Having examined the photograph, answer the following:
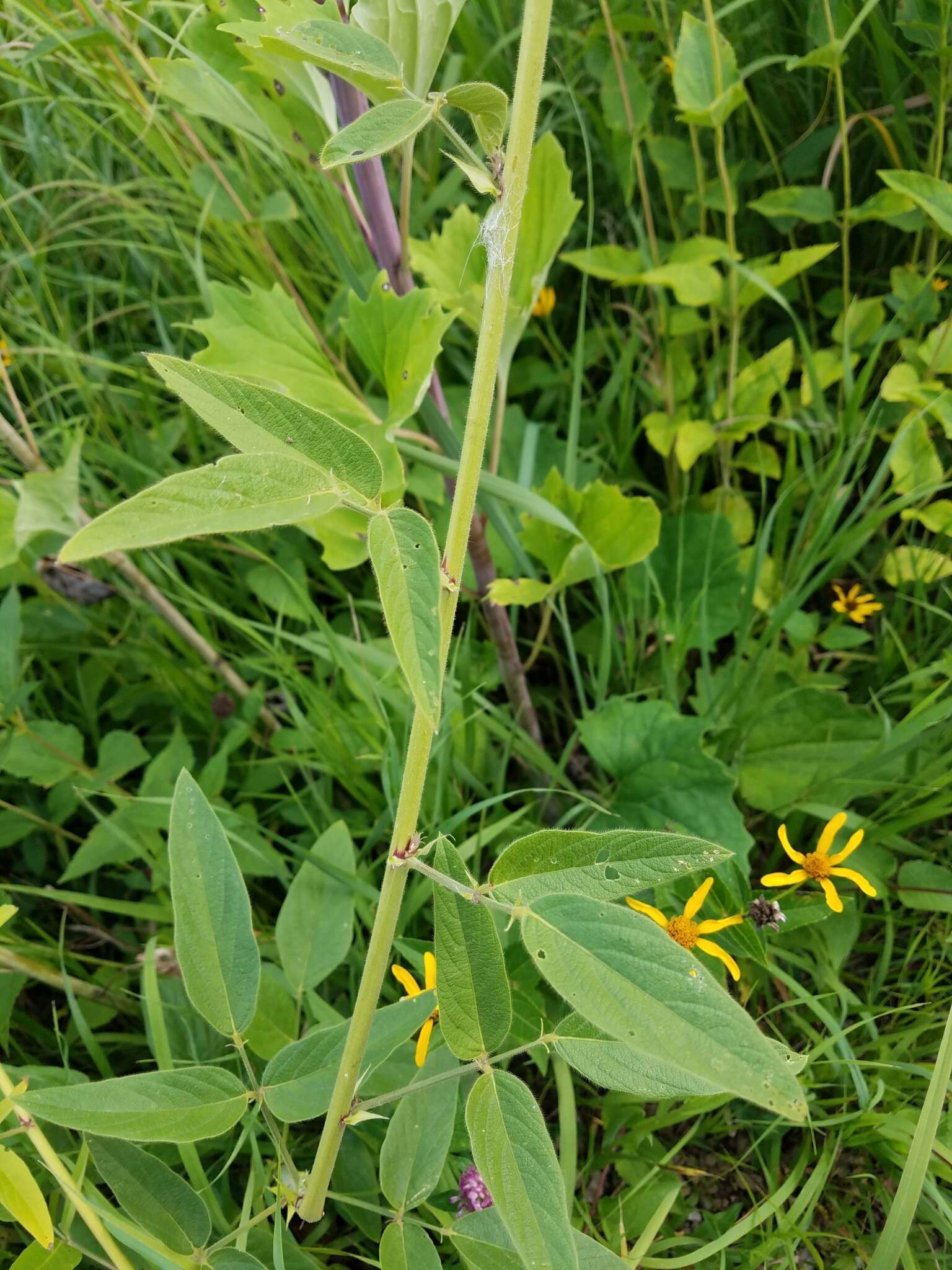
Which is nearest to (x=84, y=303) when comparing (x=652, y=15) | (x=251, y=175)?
(x=251, y=175)

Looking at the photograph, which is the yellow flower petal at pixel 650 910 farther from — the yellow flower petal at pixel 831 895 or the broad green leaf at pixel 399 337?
the broad green leaf at pixel 399 337

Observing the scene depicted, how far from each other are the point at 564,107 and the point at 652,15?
1.20 ft

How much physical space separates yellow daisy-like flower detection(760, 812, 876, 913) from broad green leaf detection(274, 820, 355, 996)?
441mm

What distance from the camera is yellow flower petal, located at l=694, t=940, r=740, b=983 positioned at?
2.75 ft

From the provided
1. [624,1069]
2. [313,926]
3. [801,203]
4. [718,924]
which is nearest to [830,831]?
[718,924]

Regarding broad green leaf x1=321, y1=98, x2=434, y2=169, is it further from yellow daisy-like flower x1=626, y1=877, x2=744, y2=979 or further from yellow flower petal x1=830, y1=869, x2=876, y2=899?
yellow flower petal x1=830, y1=869, x2=876, y2=899

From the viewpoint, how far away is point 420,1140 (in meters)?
0.75

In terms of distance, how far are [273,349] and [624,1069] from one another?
0.87m

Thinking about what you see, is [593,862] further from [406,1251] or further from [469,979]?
[406,1251]

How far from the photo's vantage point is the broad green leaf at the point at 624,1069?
1.86ft

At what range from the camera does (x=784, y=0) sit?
1447 mm

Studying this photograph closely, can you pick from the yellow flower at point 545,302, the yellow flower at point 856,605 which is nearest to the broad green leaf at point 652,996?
the yellow flower at point 856,605

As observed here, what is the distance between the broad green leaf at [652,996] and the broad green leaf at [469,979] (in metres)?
0.11

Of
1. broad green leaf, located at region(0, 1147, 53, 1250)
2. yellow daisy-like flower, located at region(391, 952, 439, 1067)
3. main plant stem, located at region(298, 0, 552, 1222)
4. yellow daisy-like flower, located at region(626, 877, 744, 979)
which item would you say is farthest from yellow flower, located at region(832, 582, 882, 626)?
broad green leaf, located at region(0, 1147, 53, 1250)
